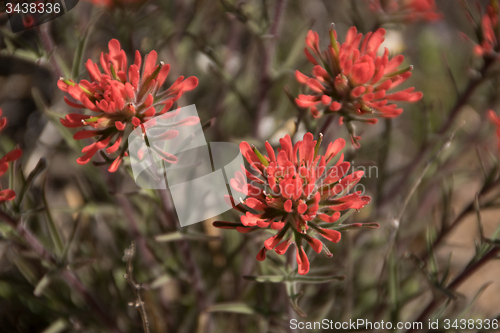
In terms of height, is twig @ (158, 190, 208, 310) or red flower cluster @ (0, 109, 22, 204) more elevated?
red flower cluster @ (0, 109, 22, 204)

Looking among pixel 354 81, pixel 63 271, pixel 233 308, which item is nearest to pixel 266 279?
pixel 233 308

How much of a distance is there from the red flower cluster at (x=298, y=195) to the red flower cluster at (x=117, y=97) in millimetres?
196

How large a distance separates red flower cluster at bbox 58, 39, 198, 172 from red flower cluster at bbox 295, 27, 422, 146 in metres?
0.26

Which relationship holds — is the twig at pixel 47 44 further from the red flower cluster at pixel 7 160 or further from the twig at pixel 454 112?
the twig at pixel 454 112

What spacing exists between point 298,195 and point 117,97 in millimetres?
378

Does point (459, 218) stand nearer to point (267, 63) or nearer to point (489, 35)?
point (489, 35)

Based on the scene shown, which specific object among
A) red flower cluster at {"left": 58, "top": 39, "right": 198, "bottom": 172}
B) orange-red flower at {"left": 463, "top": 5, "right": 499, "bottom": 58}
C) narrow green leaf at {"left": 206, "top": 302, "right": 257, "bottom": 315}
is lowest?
narrow green leaf at {"left": 206, "top": 302, "right": 257, "bottom": 315}

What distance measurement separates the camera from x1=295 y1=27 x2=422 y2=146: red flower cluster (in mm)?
749

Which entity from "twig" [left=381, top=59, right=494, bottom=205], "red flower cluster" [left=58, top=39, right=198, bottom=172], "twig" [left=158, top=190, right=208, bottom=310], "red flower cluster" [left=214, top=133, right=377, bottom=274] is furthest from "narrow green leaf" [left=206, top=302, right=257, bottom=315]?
"twig" [left=381, top=59, right=494, bottom=205]

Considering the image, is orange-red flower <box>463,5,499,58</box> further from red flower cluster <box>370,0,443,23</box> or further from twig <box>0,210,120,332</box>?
twig <box>0,210,120,332</box>

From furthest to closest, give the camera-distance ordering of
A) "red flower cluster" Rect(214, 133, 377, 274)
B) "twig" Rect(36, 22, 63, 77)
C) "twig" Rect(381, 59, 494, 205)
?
"twig" Rect(381, 59, 494, 205) → "twig" Rect(36, 22, 63, 77) → "red flower cluster" Rect(214, 133, 377, 274)

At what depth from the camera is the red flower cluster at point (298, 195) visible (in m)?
0.69

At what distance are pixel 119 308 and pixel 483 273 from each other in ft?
5.62

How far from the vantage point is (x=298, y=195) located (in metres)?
0.69
